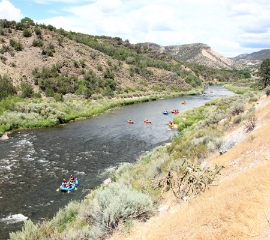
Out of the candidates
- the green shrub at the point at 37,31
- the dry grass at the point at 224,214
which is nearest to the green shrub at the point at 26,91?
the green shrub at the point at 37,31

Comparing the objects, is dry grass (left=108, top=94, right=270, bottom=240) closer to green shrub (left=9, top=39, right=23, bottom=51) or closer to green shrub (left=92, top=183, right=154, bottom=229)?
green shrub (left=92, top=183, right=154, bottom=229)

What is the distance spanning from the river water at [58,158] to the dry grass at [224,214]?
34.0 feet

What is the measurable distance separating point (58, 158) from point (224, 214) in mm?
23569

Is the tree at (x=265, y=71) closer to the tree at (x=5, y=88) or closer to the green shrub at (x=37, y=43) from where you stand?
the tree at (x=5, y=88)

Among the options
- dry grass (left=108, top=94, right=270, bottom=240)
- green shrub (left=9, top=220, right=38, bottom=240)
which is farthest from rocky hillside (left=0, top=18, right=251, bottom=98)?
dry grass (left=108, top=94, right=270, bottom=240)

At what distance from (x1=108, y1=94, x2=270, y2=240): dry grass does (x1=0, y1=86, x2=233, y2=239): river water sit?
1036 cm

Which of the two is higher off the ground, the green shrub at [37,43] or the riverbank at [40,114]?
the green shrub at [37,43]

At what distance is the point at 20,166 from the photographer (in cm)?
2591

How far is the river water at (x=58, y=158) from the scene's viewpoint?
18781 mm

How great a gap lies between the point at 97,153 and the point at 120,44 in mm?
130040

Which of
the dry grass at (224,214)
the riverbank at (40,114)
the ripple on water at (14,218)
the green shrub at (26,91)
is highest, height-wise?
the green shrub at (26,91)

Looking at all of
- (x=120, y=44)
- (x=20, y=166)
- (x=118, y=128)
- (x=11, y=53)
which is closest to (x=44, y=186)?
(x=20, y=166)

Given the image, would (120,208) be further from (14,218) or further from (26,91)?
(26,91)

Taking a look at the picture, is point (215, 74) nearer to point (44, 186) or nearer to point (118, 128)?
point (118, 128)
